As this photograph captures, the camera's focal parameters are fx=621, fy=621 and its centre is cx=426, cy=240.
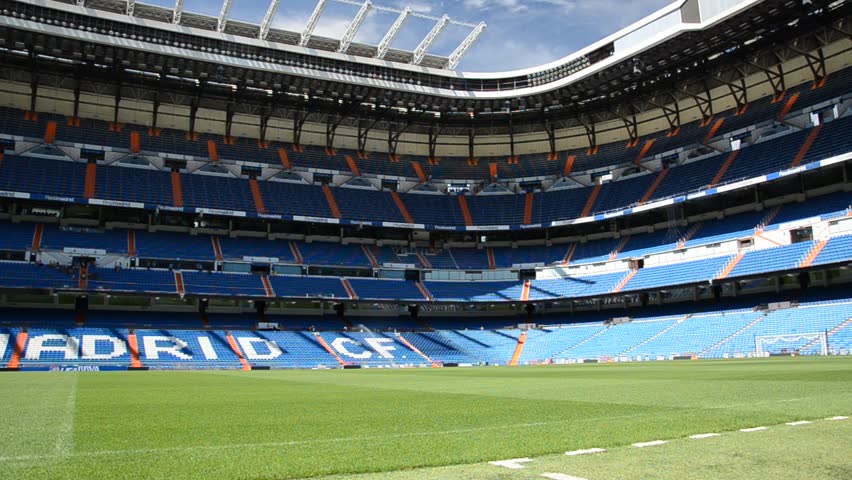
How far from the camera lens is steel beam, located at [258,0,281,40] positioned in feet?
165

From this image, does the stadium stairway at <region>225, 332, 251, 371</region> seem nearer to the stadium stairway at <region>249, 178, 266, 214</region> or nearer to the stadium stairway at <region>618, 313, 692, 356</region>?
the stadium stairway at <region>249, 178, 266, 214</region>

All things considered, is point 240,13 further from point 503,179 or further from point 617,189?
point 617,189

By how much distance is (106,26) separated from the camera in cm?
5003

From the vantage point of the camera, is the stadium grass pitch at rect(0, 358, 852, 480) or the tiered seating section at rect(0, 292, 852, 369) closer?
the stadium grass pitch at rect(0, 358, 852, 480)

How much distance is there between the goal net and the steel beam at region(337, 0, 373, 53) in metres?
37.8

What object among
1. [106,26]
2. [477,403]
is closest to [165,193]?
[106,26]

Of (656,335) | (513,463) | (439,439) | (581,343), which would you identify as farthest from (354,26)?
(513,463)

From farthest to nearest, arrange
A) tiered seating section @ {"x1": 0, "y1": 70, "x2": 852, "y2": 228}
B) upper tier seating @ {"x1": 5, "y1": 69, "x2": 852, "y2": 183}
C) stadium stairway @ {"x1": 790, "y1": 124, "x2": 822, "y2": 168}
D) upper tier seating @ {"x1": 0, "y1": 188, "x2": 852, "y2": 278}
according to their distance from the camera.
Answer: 1. upper tier seating @ {"x1": 5, "y1": 69, "x2": 852, "y2": 183}
2. tiered seating section @ {"x1": 0, "y1": 70, "x2": 852, "y2": 228}
3. upper tier seating @ {"x1": 0, "y1": 188, "x2": 852, "y2": 278}
4. stadium stairway @ {"x1": 790, "y1": 124, "x2": 822, "y2": 168}

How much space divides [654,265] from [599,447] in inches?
2014

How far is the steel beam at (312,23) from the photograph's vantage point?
50.3 metres

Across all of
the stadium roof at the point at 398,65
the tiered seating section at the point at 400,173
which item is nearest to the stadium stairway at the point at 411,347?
the tiered seating section at the point at 400,173

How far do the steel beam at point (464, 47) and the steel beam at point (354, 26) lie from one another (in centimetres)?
971

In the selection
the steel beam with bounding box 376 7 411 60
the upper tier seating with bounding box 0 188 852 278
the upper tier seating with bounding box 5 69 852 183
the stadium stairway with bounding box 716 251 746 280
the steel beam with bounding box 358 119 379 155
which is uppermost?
the steel beam with bounding box 376 7 411 60

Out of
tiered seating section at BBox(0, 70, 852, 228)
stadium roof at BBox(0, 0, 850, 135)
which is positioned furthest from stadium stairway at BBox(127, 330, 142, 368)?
stadium roof at BBox(0, 0, 850, 135)
